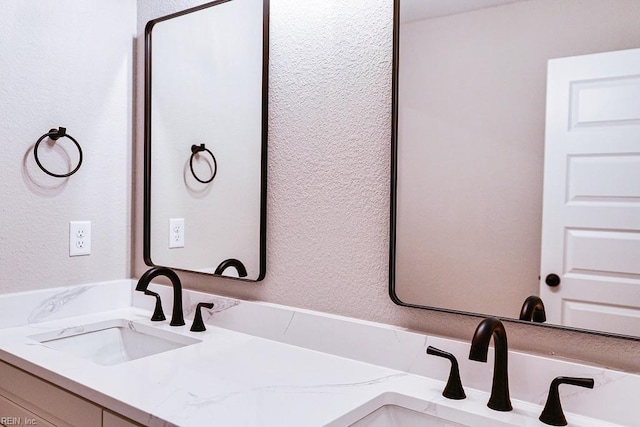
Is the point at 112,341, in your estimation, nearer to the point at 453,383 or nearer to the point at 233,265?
the point at 233,265

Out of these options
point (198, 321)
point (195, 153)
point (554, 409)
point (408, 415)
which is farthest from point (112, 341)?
point (554, 409)

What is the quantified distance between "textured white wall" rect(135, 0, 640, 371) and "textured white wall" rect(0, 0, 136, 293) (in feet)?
2.06

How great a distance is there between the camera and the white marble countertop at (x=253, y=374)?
1.03m

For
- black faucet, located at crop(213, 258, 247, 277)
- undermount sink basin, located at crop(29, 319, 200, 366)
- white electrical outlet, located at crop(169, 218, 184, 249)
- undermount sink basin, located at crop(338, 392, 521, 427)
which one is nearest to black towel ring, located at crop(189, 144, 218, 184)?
white electrical outlet, located at crop(169, 218, 184, 249)

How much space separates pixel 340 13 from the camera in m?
1.41

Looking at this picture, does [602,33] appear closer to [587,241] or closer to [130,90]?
[587,241]

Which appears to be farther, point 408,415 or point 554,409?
point 408,415

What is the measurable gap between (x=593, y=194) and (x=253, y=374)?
84 cm

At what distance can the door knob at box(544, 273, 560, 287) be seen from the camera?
3.58ft

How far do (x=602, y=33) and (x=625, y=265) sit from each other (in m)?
0.46

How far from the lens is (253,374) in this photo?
124 centimetres

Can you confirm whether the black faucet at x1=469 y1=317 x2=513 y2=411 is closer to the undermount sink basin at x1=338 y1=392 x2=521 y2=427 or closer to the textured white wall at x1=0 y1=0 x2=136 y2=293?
the undermount sink basin at x1=338 y1=392 x2=521 y2=427

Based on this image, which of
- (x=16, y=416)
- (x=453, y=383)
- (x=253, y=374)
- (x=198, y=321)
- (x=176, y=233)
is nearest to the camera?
(x=453, y=383)

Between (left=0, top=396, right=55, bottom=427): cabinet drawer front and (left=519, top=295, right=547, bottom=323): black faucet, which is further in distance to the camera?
(left=0, top=396, right=55, bottom=427): cabinet drawer front
